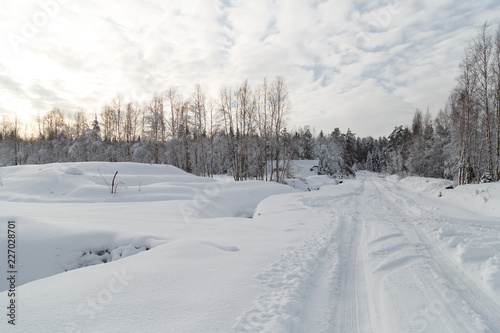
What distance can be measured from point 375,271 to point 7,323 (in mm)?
5108

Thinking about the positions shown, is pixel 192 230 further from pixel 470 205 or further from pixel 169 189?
pixel 470 205

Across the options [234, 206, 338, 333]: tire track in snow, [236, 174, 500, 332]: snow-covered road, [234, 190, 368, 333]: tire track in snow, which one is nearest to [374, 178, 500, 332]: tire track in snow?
[236, 174, 500, 332]: snow-covered road

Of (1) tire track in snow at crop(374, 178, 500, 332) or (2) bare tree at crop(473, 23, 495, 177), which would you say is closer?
(1) tire track in snow at crop(374, 178, 500, 332)

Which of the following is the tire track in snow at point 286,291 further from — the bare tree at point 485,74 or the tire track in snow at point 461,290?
the bare tree at point 485,74

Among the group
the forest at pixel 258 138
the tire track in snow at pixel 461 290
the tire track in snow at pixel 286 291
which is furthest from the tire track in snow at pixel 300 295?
the forest at pixel 258 138

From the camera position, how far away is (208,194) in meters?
13.5

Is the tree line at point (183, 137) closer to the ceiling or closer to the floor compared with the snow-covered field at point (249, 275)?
closer to the ceiling

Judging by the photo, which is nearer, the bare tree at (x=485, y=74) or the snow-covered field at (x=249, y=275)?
the snow-covered field at (x=249, y=275)

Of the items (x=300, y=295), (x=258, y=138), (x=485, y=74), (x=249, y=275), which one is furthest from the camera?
(x=258, y=138)

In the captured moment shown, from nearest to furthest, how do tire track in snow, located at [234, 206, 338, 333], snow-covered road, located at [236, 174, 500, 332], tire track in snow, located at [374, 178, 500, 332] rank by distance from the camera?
tire track in snow, located at [234, 206, 338, 333], snow-covered road, located at [236, 174, 500, 332], tire track in snow, located at [374, 178, 500, 332]

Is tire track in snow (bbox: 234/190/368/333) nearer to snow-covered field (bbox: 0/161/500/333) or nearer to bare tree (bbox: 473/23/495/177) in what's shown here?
snow-covered field (bbox: 0/161/500/333)

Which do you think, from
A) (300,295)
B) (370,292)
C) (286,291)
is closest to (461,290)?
(370,292)

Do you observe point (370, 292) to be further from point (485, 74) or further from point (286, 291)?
point (485, 74)

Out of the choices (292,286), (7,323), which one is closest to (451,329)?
(292,286)
